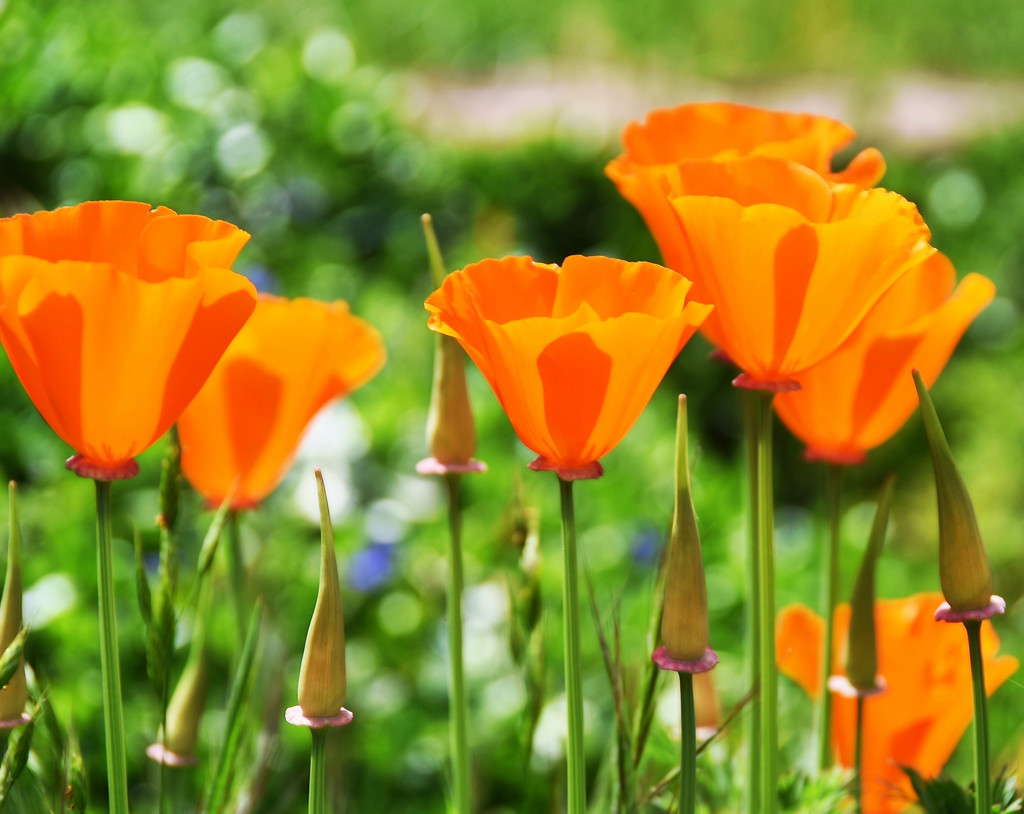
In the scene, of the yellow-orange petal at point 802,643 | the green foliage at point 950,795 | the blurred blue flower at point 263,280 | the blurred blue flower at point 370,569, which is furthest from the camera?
the blurred blue flower at point 263,280

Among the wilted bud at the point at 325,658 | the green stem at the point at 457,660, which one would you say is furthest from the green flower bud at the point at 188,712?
the wilted bud at the point at 325,658

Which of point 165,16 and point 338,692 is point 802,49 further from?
point 338,692

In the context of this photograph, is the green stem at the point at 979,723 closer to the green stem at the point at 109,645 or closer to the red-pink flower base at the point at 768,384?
the red-pink flower base at the point at 768,384

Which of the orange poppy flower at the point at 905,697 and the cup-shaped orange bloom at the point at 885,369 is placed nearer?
the cup-shaped orange bloom at the point at 885,369

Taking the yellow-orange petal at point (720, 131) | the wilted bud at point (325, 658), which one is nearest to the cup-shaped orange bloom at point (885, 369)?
the yellow-orange petal at point (720, 131)

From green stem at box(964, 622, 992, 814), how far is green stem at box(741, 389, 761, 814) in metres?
0.17

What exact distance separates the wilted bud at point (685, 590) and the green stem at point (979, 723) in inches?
6.5

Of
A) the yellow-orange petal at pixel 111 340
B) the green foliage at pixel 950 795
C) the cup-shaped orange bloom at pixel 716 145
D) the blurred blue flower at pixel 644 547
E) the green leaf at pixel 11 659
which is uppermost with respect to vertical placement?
the cup-shaped orange bloom at pixel 716 145

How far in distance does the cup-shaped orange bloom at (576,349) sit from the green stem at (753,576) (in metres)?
0.15

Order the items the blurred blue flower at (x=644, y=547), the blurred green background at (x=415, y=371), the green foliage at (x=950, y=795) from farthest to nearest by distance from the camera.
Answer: the blurred blue flower at (x=644, y=547)
the blurred green background at (x=415, y=371)
the green foliage at (x=950, y=795)

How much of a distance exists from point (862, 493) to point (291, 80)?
2.43 metres

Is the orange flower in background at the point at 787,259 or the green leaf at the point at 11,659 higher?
the orange flower in background at the point at 787,259

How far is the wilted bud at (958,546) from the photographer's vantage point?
0.72 m

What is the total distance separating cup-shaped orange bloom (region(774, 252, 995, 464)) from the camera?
0.96m
